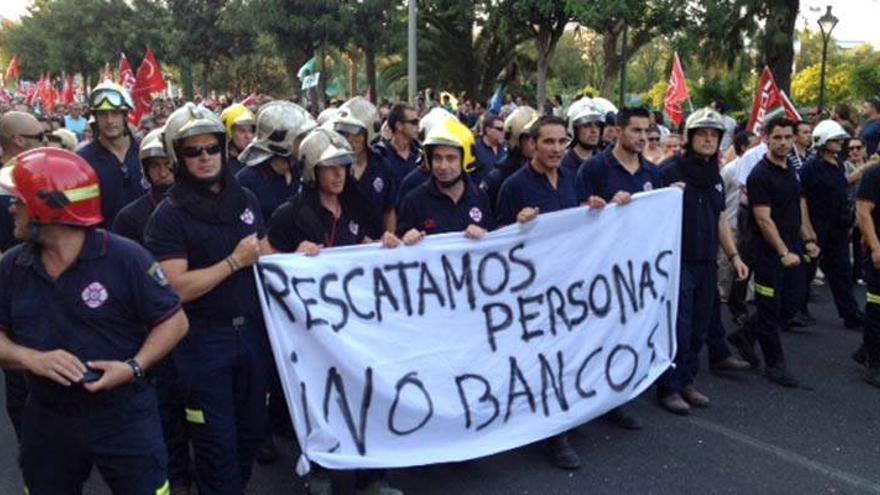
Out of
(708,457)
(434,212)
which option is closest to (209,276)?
(434,212)

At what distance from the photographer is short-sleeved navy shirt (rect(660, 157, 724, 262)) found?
5156 mm

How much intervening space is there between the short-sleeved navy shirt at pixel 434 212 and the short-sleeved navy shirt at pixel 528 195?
316mm

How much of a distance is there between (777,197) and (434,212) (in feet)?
9.08

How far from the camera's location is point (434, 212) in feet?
14.2

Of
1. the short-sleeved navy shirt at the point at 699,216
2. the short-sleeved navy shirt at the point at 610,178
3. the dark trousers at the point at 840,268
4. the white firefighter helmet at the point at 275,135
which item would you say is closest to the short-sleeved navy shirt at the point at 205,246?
the white firefighter helmet at the point at 275,135

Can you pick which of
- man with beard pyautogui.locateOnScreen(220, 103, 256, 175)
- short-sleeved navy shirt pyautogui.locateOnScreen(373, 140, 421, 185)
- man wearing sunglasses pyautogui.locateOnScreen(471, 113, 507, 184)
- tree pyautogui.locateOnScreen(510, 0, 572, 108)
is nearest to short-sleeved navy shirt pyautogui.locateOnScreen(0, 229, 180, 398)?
man with beard pyautogui.locateOnScreen(220, 103, 256, 175)

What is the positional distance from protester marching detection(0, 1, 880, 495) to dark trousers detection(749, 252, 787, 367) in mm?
16

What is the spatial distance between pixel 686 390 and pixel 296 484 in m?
2.72

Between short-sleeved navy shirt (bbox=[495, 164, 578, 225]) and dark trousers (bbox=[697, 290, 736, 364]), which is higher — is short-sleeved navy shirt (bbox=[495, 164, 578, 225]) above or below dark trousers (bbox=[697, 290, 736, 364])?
above

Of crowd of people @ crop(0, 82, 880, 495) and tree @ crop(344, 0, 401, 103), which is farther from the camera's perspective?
tree @ crop(344, 0, 401, 103)

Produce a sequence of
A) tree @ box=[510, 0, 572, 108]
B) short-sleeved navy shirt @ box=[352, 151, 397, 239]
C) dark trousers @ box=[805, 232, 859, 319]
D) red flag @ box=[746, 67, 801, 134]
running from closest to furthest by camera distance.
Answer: short-sleeved navy shirt @ box=[352, 151, 397, 239] → dark trousers @ box=[805, 232, 859, 319] → red flag @ box=[746, 67, 801, 134] → tree @ box=[510, 0, 572, 108]

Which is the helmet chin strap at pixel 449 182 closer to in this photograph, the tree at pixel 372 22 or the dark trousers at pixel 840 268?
the dark trousers at pixel 840 268

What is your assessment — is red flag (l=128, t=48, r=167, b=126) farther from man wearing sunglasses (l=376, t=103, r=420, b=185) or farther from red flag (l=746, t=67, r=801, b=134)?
red flag (l=746, t=67, r=801, b=134)

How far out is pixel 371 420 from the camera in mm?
3891
